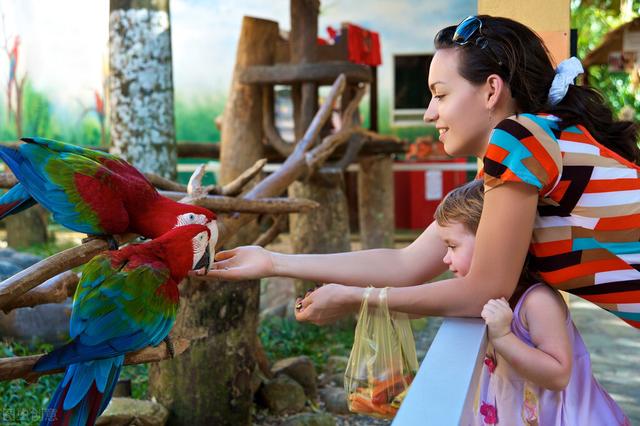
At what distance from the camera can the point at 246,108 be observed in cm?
526

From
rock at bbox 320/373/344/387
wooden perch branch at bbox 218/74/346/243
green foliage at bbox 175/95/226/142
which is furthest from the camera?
green foliage at bbox 175/95/226/142

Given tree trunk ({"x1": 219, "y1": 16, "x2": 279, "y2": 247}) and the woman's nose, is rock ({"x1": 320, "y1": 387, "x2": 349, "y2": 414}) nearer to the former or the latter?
tree trunk ({"x1": 219, "y1": 16, "x2": 279, "y2": 247})

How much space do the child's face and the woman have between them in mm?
119

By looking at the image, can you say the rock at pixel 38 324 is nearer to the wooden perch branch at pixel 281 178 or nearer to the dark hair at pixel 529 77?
the wooden perch branch at pixel 281 178

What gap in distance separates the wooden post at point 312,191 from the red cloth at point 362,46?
34.4 inches

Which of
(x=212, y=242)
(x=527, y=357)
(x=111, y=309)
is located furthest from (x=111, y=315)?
(x=527, y=357)

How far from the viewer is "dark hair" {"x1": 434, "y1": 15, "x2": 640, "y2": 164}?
1.48 meters

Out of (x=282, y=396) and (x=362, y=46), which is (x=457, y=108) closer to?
(x=282, y=396)

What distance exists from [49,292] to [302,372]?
2.20 m

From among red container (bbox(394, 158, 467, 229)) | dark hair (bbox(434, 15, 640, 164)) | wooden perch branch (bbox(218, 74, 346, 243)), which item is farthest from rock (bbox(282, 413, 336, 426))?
red container (bbox(394, 158, 467, 229))

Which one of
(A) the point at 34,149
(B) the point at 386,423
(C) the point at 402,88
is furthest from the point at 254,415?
(C) the point at 402,88

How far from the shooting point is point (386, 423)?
362 cm

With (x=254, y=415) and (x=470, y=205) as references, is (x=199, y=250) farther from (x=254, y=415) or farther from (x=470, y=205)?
(x=254, y=415)

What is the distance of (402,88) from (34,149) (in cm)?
776
